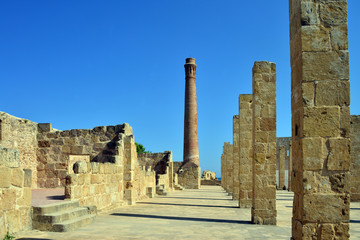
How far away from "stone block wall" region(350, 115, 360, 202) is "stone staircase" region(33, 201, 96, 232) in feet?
41.6

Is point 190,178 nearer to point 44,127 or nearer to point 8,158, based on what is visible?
point 44,127

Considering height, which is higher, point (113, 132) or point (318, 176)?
point (113, 132)

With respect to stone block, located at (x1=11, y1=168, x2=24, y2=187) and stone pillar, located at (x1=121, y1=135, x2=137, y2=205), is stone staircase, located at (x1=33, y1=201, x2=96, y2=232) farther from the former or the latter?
stone pillar, located at (x1=121, y1=135, x2=137, y2=205)

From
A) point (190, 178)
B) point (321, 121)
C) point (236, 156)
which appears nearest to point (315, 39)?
point (321, 121)

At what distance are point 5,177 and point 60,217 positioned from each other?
1665 mm

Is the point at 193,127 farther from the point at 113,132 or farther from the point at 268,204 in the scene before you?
the point at 268,204

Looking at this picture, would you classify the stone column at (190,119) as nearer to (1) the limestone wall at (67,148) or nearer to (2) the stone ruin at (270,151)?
(2) the stone ruin at (270,151)

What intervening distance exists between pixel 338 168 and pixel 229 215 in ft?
18.6

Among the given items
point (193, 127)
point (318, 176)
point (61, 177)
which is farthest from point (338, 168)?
point (193, 127)

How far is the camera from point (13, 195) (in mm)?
6199

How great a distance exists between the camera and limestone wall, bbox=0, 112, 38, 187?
445 inches

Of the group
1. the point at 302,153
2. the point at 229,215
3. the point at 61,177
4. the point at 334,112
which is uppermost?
the point at 334,112

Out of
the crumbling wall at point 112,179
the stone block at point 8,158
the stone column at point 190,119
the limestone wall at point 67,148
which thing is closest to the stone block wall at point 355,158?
the crumbling wall at point 112,179

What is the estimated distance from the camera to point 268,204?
8.85 m
